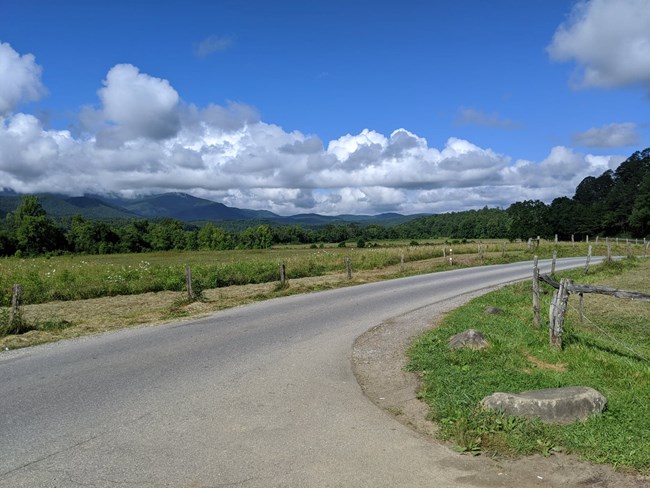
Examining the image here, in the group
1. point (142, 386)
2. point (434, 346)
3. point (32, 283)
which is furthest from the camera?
point (32, 283)

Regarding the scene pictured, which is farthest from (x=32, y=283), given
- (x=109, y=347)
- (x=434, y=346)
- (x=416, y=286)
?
(x=434, y=346)

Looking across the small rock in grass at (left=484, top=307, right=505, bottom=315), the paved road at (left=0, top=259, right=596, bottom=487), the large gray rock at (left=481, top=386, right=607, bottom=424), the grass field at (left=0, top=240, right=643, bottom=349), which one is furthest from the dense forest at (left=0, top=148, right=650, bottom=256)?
the large gray rock at (left=481, top=386, right=607, bottom=424)

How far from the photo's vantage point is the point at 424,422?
596cm

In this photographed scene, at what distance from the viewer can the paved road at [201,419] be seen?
4.61 meters

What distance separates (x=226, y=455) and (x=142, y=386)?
2896mm

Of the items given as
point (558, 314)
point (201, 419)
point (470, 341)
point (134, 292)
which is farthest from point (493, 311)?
point (134, 292)

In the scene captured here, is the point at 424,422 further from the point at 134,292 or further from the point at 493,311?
the point at 134,292

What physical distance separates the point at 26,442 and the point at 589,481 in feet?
18.3

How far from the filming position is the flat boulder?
29.1 feet

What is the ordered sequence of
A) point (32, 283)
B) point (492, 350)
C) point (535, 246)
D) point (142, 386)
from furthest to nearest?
point (535, 246)
point (32, 283)
point (492, 350)
point (142, 386)

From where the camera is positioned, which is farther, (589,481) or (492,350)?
(492,350)

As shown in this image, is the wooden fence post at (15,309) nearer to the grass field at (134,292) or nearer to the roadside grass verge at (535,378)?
the grass field at (134,292)

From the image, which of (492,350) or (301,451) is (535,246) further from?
(301,451)

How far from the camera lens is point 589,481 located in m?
4.50
